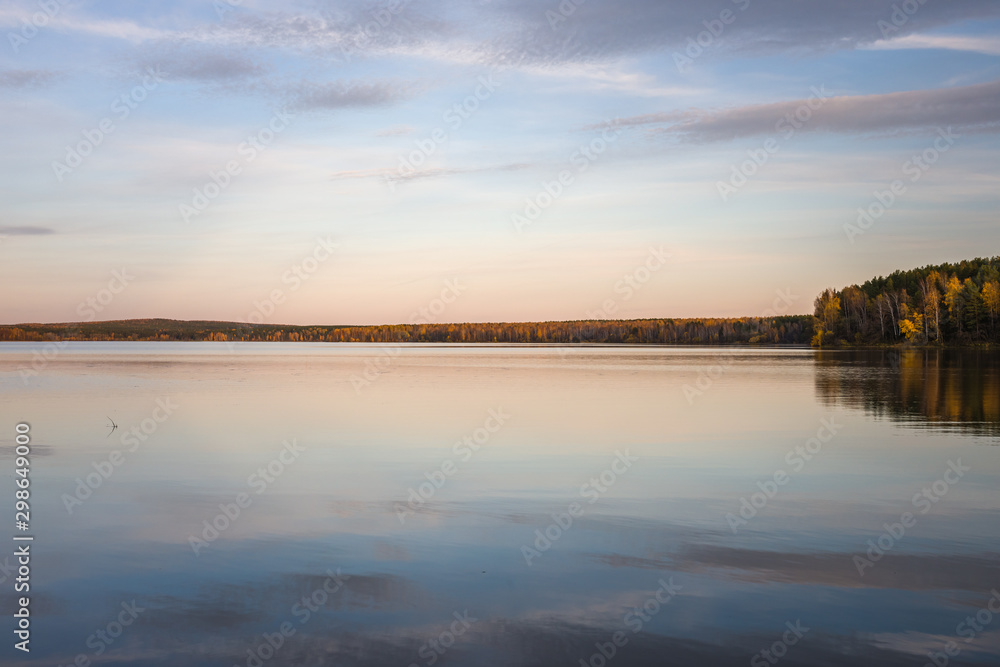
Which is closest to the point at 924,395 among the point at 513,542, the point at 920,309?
the point at 513,542

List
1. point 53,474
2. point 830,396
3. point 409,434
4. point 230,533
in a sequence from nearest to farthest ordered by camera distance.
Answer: point 230,533 → point 53,474 → point 409,434 → point 830,396

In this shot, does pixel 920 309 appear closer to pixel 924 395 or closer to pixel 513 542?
pixel 924 395

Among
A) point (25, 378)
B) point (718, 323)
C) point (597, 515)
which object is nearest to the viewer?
point (597, 515)

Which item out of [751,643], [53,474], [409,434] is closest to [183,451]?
[53,474]

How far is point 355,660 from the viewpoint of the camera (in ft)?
21.7

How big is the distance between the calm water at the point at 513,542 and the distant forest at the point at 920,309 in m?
87.7

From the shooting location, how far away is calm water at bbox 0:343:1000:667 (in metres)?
7.05

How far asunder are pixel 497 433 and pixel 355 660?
15006 mm

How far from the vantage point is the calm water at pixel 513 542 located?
23.1 ft

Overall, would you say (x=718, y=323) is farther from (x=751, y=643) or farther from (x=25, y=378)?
(x=751, y=643)

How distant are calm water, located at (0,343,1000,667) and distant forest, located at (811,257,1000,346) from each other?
8770 cm

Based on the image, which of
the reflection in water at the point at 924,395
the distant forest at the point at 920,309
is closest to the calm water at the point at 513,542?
the reflection in water at the point at 924,395

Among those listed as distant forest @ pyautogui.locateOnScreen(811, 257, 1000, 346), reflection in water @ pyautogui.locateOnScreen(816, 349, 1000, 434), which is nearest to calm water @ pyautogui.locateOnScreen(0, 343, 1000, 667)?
reflection in water @ pyautogui.locateOnScreen(816, 349, 1000, 434)

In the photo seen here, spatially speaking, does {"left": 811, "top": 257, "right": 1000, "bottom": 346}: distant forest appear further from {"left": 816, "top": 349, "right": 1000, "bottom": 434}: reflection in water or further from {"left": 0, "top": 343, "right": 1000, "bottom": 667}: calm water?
{"left": 0, "top": 343, "right": 1000, "bottom": 667}: calm water
